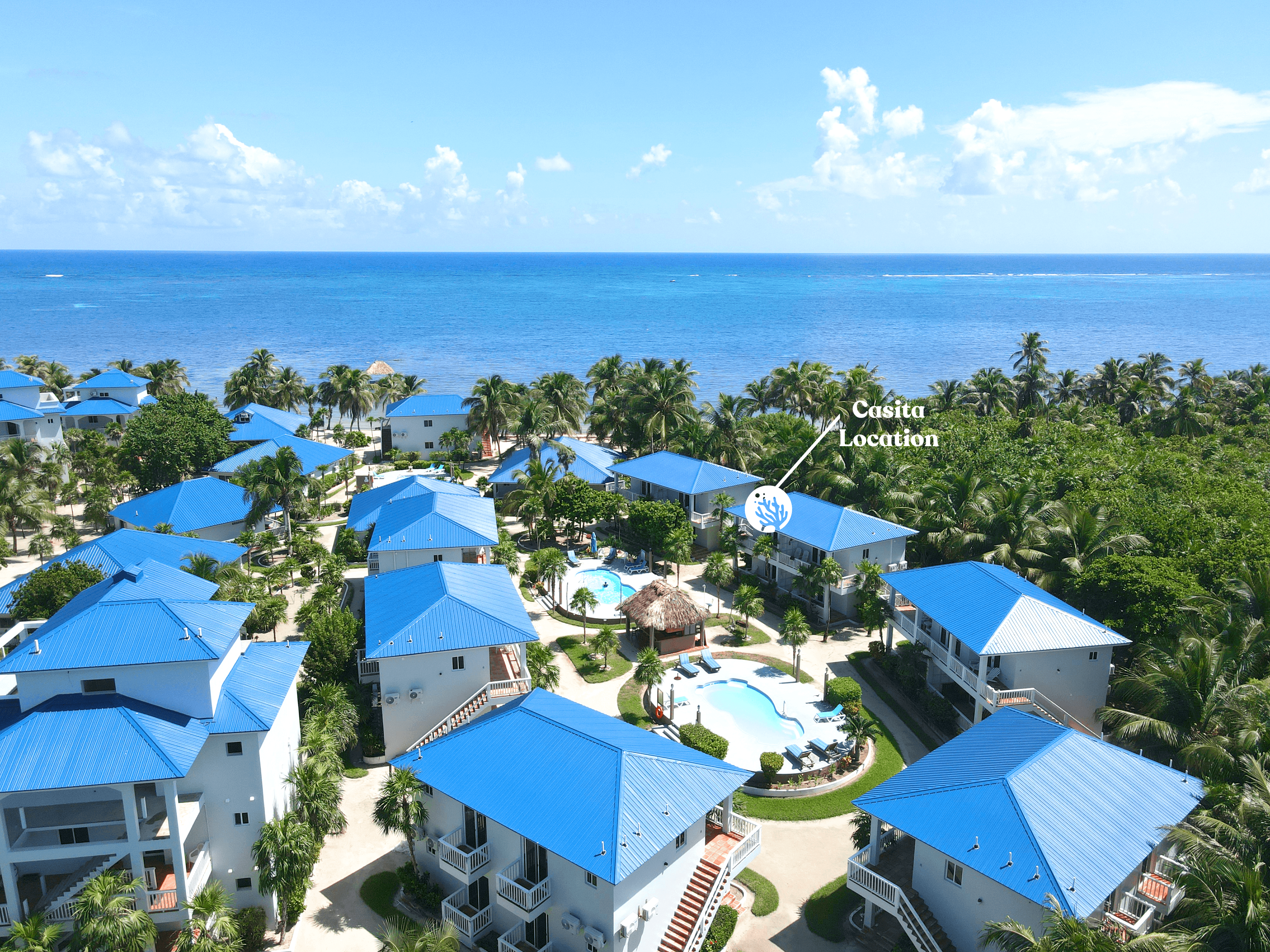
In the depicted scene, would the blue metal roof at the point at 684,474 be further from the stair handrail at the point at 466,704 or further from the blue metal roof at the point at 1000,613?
the stair handrail at the point at 466,704

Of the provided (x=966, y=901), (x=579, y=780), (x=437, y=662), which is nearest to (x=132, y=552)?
(x=437, y=662)

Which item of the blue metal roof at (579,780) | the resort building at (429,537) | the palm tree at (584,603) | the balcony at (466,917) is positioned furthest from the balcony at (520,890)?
the palm tree at (584,603)

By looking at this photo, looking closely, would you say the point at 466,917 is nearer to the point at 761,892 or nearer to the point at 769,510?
the point at 761,892

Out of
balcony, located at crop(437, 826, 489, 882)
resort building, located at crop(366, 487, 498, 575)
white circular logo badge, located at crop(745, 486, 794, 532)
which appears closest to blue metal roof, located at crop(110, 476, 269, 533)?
resort building, located at crop(366, 487, 498, 575)

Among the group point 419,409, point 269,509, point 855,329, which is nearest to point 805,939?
point 269,509

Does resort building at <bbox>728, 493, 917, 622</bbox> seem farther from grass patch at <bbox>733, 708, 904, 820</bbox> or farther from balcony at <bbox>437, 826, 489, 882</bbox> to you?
balcony at <bbox>437, 826, 489, 882</bbox>

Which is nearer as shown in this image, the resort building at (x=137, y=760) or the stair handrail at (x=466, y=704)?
the resort building at (x=137, y=760)
